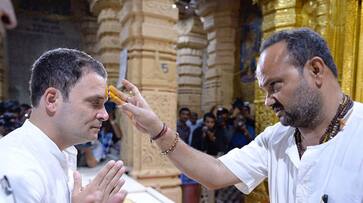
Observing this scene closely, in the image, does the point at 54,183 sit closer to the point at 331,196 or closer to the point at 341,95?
the point at 331,196

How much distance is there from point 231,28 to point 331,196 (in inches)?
255

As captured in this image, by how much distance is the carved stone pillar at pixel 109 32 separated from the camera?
5.31 m

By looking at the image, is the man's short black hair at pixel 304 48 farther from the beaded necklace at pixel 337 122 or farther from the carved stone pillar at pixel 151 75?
the carved stone pillar at pixel 151 75

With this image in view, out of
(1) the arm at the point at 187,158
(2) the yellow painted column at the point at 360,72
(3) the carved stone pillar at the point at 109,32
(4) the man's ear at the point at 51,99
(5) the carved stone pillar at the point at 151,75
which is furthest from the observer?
(3) the carved stone pillar at the point at 109,32

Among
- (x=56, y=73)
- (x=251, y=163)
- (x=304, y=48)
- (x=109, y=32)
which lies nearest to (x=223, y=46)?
(x=109, y=32)

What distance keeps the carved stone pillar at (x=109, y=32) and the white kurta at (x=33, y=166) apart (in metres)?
4.37

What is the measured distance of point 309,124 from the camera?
1.34 m

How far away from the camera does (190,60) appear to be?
29.2ft

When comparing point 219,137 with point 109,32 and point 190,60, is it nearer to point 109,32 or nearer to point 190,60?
point 109,32

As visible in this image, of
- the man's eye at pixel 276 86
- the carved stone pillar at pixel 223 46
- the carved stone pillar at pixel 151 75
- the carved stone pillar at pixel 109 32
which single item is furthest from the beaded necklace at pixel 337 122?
the carved stone pillar at pixel 223 46

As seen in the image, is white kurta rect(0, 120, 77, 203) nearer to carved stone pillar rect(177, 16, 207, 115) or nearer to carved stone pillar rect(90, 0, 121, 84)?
carved stone pillar rect(90, 0, 121, 84)

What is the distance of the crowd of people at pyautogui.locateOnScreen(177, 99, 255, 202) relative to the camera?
4.46m

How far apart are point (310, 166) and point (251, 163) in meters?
0.37

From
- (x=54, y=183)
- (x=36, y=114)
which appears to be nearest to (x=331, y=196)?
(x=54, y=183)
